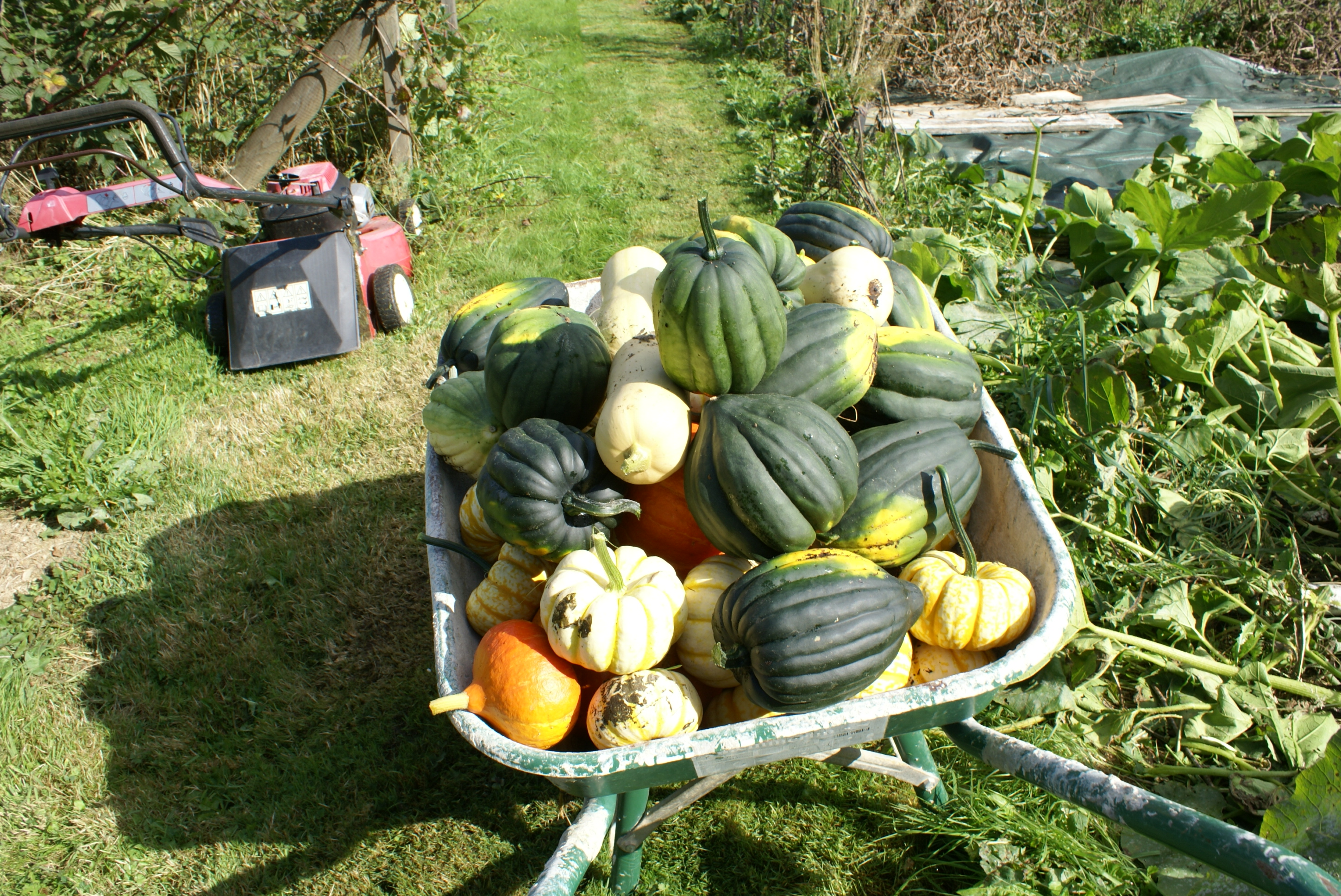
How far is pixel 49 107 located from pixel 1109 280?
622 cm

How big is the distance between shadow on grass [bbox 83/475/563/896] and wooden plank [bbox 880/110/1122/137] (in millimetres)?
5050

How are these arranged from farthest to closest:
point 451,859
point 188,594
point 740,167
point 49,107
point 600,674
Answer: point 740,167 → point 49,107 → point 188,594 → point 451,859 → point 600,674

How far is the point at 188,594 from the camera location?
3.21m

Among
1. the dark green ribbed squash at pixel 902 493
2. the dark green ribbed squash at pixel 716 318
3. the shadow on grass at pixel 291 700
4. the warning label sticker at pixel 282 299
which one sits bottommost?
the shadow on grass at pixel 291 700

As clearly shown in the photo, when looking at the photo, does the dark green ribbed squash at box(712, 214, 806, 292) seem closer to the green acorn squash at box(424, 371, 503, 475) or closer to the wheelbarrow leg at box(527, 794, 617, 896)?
the green acorn squash at box(424, 371, 503, 475)

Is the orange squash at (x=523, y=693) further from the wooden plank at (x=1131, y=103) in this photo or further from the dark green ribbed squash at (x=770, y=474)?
the wooden plank at (x=1131, y=103)

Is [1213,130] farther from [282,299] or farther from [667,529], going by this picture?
[282,299]

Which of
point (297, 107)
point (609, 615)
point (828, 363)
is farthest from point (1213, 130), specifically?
point (297, 107)

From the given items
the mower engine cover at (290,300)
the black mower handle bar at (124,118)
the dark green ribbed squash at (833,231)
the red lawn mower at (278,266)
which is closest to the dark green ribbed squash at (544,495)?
the dark green ribbed squash at (833,231)

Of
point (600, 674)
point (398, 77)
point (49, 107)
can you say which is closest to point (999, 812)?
point (600, 674)

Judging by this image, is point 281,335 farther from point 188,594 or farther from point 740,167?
point 740,167

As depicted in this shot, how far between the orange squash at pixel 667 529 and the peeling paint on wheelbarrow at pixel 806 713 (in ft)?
1.49

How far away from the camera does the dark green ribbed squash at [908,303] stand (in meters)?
2.35

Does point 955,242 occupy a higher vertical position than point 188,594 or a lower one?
higher
